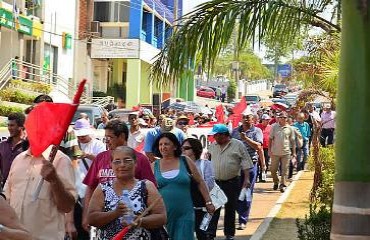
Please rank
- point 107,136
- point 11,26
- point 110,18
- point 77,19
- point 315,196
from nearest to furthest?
1. point 107,136
2. point 315,196
3. point 11,26
4. point 77,19
5. point 110,18

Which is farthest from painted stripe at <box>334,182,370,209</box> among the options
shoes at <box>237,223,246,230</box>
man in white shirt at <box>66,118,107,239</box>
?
shoes at <box>237,223,246,230</box>

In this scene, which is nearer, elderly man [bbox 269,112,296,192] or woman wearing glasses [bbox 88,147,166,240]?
woman wearing glasses [bbox 88,147,166,240]

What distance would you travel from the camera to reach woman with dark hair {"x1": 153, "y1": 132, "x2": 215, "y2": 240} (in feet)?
24.9

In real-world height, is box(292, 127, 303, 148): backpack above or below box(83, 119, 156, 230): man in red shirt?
below

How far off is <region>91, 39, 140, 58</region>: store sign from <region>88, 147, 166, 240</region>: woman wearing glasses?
124 ft

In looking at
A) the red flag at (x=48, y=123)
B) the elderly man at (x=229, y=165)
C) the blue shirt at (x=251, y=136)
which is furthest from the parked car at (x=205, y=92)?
the red flag at (x=48, y=123)

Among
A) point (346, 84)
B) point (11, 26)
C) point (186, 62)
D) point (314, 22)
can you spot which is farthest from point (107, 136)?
point (11, 26)

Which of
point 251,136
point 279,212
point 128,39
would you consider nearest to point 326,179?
point 279,212

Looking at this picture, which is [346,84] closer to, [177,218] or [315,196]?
[177,218]

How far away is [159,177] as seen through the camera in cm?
770

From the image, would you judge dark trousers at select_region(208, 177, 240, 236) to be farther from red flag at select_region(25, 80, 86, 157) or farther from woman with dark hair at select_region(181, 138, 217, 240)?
red flag at select_region(25, 80, 86, 157)

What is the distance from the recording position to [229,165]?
10.6m

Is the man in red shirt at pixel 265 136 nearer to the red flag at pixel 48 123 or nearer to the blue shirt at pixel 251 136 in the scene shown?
the blue shirt at pixel 251 136

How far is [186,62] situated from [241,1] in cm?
71
